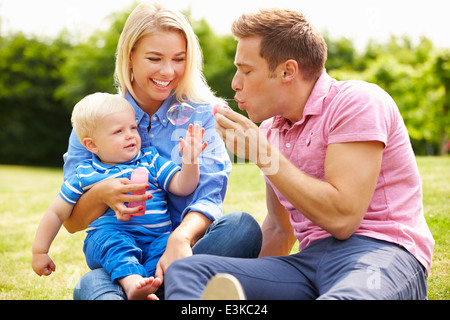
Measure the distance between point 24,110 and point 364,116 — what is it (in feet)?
Result: 99.0

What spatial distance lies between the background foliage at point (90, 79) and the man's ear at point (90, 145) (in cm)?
2172

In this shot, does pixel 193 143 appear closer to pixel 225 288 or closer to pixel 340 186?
pixel 340 186

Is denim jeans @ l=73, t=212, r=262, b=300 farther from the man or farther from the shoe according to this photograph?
the shoe

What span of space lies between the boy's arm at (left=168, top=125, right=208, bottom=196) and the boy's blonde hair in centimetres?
48

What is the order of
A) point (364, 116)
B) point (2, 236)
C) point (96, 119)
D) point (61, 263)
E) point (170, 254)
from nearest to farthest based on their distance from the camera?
1. point (364, 116)
2. point (170, 254)
3. point (96, 119)
4. point (61, 263)
5. point (2, 236)

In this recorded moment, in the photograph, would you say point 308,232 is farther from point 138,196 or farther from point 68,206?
point 68,206

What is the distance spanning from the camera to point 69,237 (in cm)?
501

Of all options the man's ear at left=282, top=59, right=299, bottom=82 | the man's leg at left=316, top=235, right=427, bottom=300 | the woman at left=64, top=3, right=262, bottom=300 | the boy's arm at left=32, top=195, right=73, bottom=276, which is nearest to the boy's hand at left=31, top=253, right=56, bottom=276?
the boy's arm at left=32, top=195, right=73, bottom=276

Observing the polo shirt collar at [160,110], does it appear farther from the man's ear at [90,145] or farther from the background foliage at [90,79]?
the background foliage at [90,79]

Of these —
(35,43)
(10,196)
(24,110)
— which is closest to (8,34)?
(35,43)

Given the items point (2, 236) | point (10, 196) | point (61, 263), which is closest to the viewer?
point (61, 263)

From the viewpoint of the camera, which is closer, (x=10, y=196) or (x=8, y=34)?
(x=10, y=196)

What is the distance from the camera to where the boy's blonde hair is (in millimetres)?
2812

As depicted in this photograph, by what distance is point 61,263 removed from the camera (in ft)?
14.0
